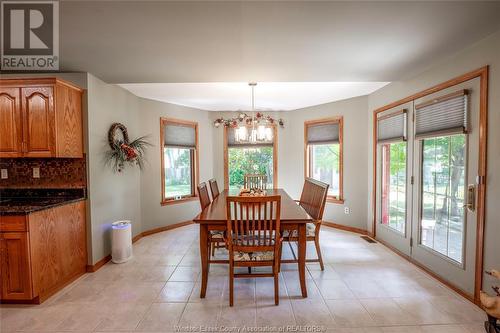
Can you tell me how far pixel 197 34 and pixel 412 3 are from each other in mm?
1552

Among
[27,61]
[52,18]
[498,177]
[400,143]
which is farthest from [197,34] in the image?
[400,143]

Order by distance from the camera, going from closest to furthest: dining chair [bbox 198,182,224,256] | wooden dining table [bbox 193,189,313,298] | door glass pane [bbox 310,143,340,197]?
wooden dining table [bbox 193,189,313,298]
dining chair [bbox 198,182,224,256]
door glass pane [bbox 310,143,340,197]

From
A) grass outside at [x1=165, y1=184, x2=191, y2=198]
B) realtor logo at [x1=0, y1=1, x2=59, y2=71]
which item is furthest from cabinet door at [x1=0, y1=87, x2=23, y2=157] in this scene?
grass outside at [x1=165, y1=184, x2=191, y2=198]

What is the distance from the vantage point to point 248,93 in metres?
3.96

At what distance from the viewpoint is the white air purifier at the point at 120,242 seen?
3.08m

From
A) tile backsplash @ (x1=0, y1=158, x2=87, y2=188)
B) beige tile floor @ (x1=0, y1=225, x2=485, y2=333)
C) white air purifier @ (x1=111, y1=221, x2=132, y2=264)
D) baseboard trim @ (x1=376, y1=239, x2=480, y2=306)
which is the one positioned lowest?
beige tile floor @ (x1=0, y1=225, x2=485, y2=333)

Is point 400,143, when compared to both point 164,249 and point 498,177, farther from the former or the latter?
point 164,249

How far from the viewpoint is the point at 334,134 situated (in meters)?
4.66

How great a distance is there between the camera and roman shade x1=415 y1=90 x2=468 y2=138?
232 centimetres

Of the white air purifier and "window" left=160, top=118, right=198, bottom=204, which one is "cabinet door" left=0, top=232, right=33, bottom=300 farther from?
"window" left=160, top=118, right=198, bottom=204

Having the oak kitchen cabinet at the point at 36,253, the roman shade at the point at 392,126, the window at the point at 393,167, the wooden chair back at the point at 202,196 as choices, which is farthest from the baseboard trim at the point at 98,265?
the roman shade at the point at 392,126

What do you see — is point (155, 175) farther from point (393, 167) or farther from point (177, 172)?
point (393, 167)

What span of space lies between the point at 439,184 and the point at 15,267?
4.32 meters

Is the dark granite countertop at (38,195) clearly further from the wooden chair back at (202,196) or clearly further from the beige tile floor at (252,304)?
the wooden chair back at (202,196)
